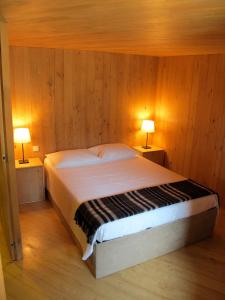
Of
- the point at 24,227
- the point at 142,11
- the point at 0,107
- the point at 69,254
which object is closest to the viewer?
the point at 142,11

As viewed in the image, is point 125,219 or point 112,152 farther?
point 112,152

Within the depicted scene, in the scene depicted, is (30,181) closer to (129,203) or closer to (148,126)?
(129,203)

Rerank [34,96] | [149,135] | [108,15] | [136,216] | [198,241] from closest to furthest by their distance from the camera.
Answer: [108,15] → [136,216] → [198,241] → [34,96] → [149,135]

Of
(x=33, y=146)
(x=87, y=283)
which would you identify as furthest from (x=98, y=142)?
(x=87, y=283)

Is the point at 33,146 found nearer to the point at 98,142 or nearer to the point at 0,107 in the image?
the point at 98,142

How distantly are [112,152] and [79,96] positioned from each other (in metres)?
1.01

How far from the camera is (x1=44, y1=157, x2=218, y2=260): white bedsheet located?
2240 mm

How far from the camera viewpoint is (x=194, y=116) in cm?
378

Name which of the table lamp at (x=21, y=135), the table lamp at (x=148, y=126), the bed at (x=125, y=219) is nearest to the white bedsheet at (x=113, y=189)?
the bed at (x=125, y=219)

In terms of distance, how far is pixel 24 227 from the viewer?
2.91 m

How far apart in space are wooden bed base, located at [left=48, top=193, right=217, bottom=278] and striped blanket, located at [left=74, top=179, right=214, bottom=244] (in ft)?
0.69

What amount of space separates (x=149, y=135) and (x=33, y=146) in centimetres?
218

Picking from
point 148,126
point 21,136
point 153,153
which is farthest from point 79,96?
point 153,153

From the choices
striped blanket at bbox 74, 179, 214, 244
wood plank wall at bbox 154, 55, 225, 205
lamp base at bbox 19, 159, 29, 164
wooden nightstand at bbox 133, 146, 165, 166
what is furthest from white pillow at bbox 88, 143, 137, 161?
striped blanket at bbox 74, 179, 214, 244
